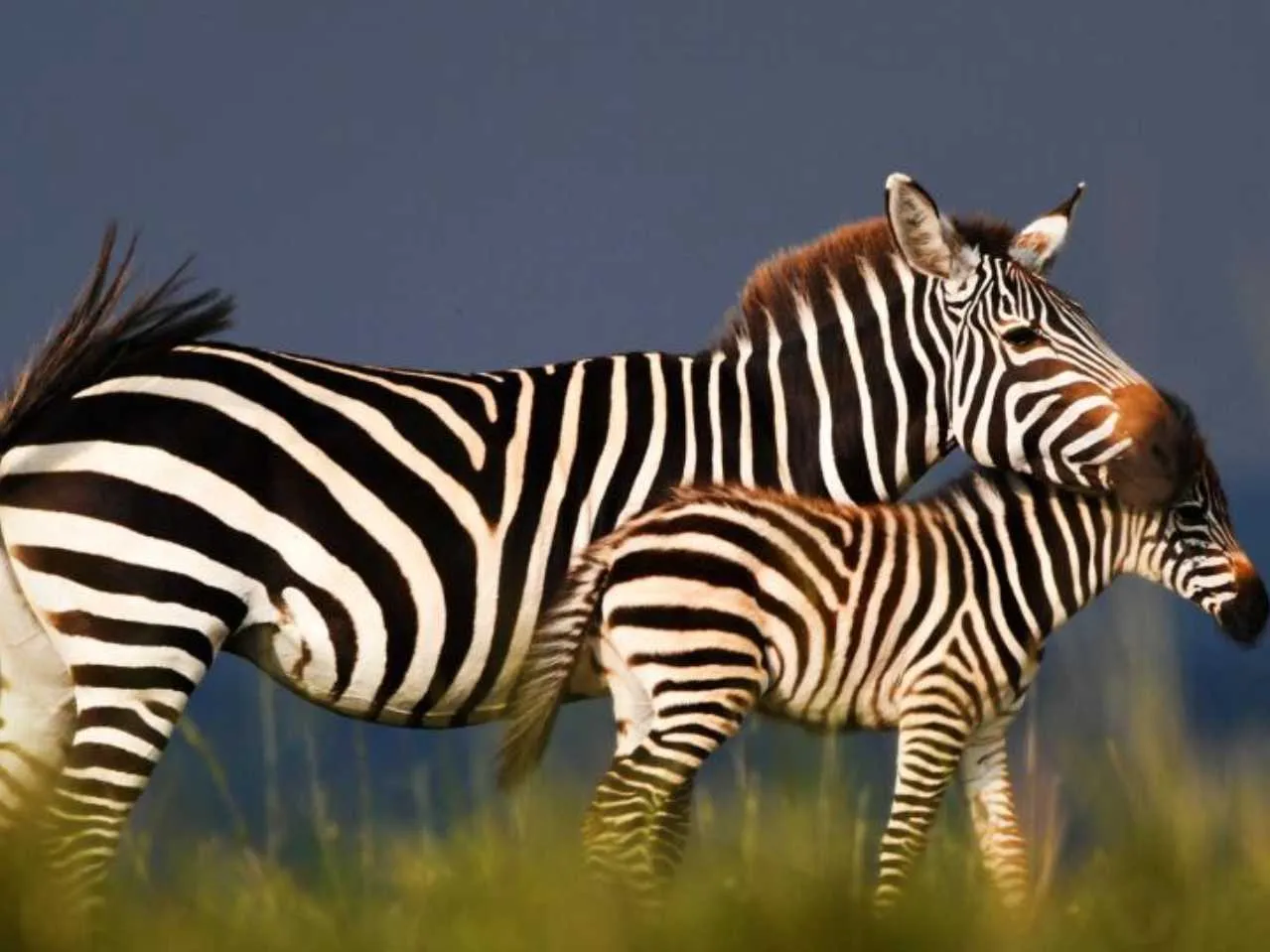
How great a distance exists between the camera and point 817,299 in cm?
621

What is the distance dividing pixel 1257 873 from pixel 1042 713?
0.95 metres

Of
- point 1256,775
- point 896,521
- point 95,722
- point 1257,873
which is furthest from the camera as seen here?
point 896,521

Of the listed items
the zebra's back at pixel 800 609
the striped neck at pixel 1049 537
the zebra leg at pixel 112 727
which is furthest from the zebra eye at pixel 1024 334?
the zebra leg at pixel 112 727

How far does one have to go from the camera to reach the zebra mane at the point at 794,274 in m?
6.18

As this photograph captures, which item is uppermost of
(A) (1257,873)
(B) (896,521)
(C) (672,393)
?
(C) (672,393)

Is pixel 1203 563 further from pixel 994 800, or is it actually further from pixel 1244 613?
pixel 994 800

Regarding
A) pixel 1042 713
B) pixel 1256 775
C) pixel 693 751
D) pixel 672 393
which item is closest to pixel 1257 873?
pixel 1256 775

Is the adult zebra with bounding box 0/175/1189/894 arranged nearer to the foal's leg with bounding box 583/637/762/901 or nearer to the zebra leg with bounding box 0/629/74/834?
the zebra leg with bounding box 0/629/74/834

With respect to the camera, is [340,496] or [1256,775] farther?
[340,496]

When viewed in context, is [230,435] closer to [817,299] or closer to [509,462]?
[509,462]

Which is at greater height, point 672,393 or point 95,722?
point 672,393

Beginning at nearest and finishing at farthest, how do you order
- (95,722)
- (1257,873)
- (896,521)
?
(1257,873)
(95,722)
(896,521)

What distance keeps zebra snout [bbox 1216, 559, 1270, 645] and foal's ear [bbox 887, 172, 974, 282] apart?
123 cm

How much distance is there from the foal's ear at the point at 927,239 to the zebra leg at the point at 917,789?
1.51 m
